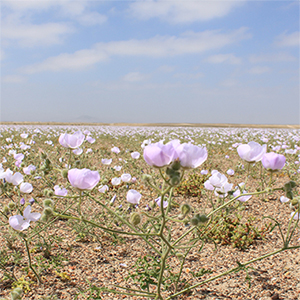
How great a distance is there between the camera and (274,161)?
132cm

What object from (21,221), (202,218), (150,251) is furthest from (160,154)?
(150,251)

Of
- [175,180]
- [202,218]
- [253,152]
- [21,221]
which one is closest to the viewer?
[175,180]

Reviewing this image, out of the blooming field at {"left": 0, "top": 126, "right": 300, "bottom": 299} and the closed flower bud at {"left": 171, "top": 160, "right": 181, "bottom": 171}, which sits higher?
the closed flower bud at {"left": 171, "top": 160, "right": 181, "bottom": 171}

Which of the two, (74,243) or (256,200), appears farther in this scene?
(256,200)

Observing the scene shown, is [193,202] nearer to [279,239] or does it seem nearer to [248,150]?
[279,239]

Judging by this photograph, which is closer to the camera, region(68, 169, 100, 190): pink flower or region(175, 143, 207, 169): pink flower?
region(175, 143, 207, 169): pink flower

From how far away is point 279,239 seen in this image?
Answer: 126 inches

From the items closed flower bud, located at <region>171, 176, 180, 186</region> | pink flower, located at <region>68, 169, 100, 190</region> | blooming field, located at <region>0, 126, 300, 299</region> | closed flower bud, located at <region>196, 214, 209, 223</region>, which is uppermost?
closed flower bud, located at <region>171, 176, 180, 186</region>

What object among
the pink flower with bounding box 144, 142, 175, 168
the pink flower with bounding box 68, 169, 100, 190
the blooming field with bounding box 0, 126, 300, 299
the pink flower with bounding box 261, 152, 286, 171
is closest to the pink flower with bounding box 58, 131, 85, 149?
the blooming field with bounding box 0, 126, 300, 299

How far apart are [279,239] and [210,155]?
16.9 ft

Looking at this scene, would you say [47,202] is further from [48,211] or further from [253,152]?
[253,152]

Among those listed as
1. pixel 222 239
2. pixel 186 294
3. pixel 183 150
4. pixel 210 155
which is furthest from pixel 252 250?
pixel 210 155

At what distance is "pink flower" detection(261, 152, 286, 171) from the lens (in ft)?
4.31

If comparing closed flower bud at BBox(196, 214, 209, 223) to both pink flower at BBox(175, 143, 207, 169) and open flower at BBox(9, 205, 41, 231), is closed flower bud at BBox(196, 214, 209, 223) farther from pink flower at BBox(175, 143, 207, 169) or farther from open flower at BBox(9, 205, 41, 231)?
open flower at BBox(9, 205, 41, 231)
